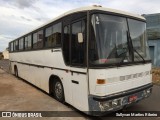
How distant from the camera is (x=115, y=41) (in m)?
6.23

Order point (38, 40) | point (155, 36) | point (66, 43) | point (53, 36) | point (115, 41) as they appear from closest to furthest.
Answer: point (115, 41)
point (66, 43)
point (53, 36)
point (38, 40)
point (155, 36)

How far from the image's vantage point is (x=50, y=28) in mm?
9016

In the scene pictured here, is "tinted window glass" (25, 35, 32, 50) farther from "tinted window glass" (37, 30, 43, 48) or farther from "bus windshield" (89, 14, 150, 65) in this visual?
"bus windshield" (89, 14, 150, 65)

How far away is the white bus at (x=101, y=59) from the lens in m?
5.87

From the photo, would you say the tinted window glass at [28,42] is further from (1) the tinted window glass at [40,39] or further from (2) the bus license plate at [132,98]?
(2) the bus license plate at [132,98]

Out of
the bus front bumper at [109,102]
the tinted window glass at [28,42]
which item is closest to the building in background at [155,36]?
the tinted window glass at [28,42]

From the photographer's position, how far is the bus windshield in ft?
19.3

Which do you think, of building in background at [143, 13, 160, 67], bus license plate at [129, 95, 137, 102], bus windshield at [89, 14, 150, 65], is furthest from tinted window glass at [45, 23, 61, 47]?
building in background at [143, 13, 160, 67]

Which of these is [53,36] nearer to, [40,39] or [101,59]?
[40,39]

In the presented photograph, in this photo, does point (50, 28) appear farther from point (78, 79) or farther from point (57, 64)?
point (78, 79)

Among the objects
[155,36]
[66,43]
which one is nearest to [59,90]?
[66,43]

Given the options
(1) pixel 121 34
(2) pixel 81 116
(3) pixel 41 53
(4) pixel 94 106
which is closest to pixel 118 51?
(1) pixel 121 34

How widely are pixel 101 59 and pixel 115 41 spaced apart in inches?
29.1

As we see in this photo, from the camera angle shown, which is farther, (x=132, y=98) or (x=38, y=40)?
(x=38, y=40)
